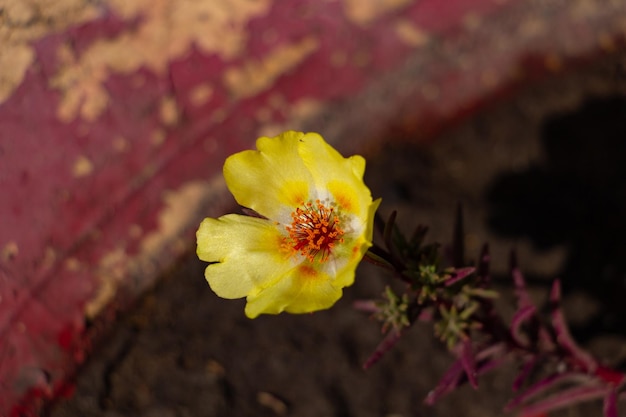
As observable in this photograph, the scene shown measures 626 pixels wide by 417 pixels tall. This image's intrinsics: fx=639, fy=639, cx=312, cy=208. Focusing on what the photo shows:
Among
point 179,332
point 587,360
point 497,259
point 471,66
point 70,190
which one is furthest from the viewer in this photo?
point 471,66

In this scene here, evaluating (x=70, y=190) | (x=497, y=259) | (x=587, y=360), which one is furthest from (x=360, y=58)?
(x=587, y=360)

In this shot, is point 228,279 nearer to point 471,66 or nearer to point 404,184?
point 404,184

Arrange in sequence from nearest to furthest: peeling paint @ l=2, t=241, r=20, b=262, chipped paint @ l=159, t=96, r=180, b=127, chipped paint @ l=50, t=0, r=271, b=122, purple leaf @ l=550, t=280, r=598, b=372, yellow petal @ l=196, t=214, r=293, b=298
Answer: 1. yellow petal @ l=196, t=214, r=293, b=298
2. purple leaf @ l=550, t=280, r=598, b=372
3. peeling paint @ l=2, t=241, r=20, b=262
4. chipped paint @ l=50, t=0, r=271, b=122
5. chipped paint @ l=159, t=96, r=180, b=127

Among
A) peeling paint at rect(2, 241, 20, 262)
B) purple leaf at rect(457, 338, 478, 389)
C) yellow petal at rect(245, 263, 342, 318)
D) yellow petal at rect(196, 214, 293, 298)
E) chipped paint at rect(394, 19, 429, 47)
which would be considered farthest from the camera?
chipped paint at rect(394, 19, 429, 47)

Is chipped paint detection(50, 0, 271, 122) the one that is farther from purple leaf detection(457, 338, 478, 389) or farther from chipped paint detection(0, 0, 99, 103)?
purple leaf detection(457, 338, 478, 389)

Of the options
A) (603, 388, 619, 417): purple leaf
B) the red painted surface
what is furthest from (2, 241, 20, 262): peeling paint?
(603, 388, 619, 417): purple leaf

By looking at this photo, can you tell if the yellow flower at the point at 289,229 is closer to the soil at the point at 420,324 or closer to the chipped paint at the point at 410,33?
the soil at the point at 420,324

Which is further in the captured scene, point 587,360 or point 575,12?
point 575,12
